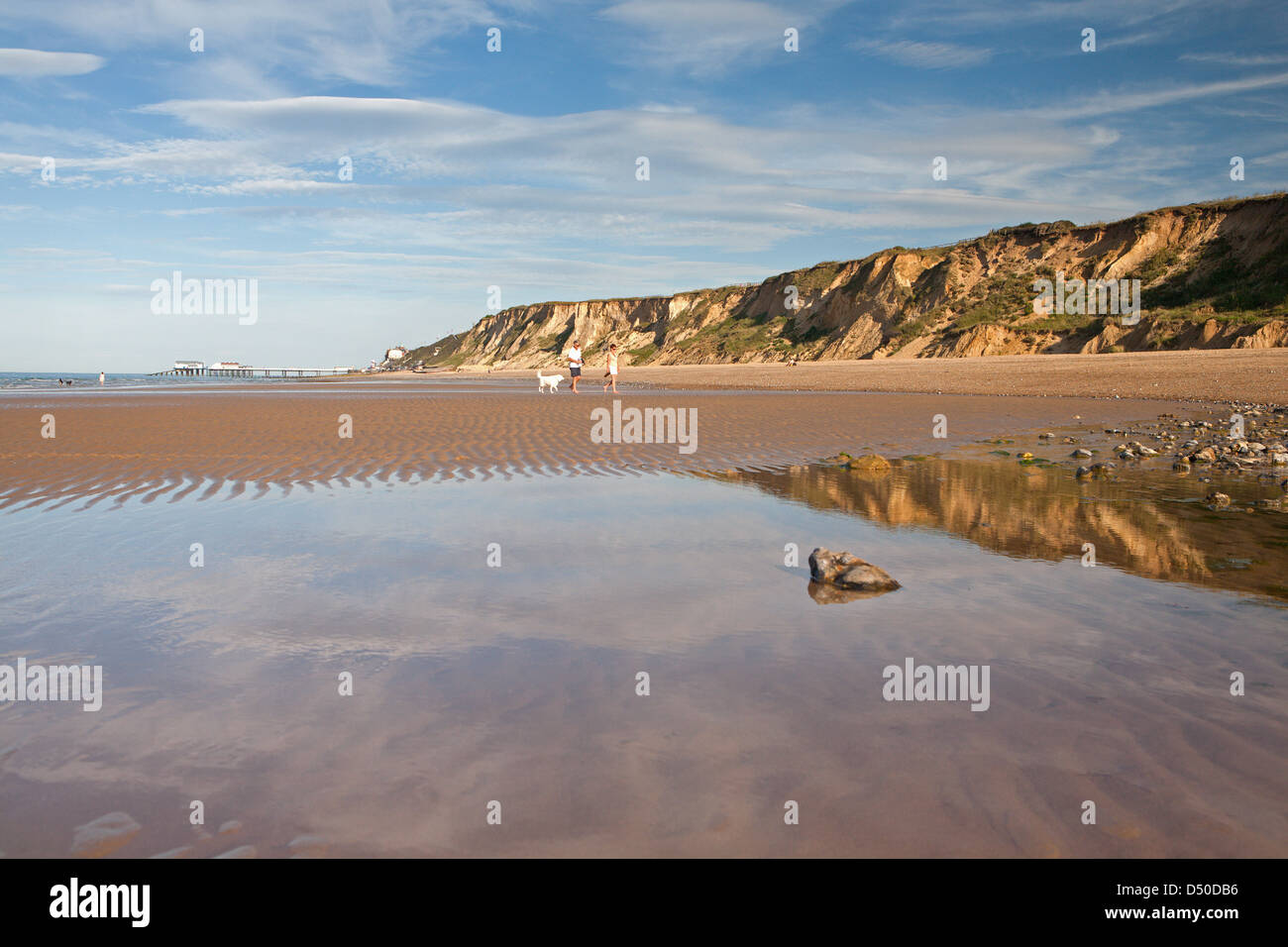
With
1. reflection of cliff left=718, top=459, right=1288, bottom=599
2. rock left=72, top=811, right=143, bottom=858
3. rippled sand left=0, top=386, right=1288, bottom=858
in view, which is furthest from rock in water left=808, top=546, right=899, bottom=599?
rock left=72, top=811, right=143, bottom=858

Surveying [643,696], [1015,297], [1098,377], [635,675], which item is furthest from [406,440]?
[1015,297]

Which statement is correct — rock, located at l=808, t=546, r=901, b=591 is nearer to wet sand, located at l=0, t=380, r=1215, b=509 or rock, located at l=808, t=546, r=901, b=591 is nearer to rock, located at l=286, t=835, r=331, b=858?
rock, located at l=286, t=835, r=331, b=858

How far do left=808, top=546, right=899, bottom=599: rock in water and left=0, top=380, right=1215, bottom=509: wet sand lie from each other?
6531 millimetres

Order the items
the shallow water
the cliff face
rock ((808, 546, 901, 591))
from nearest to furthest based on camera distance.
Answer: the shallow water
rock ((808, 546, 901, 591))
the cliff face

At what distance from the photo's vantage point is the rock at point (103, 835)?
2.89 m

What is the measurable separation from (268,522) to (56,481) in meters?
5.00

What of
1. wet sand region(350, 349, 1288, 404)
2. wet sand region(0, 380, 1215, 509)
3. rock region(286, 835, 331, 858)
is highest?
wet sand region(350, 349, 1288, 404)

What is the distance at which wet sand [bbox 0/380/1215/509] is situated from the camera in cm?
1204

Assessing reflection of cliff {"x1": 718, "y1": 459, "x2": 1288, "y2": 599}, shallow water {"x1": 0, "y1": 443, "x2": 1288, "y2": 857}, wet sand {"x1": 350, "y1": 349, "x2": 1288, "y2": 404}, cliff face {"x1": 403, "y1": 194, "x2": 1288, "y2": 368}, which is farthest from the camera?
cliff face {"x1": 403, "y1": 194, "x2": 1288, "y2": 368}

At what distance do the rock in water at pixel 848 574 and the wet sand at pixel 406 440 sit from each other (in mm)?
6531

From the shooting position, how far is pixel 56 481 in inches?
450

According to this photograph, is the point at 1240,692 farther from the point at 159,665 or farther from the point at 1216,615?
the point at 159,665

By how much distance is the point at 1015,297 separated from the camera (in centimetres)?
6594
